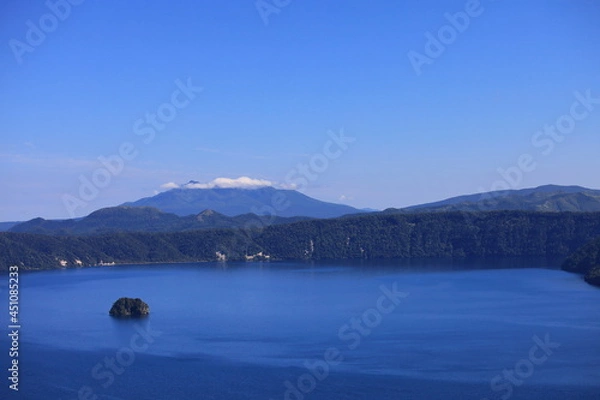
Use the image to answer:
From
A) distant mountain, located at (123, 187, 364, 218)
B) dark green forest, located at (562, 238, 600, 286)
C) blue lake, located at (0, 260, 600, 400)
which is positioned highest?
distant mountain, located at (123, 187, 364, 218)

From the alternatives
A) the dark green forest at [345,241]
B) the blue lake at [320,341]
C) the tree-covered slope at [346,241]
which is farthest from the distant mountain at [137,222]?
the blue lake at [320,341]

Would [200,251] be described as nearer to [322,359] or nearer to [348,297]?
[348,297]

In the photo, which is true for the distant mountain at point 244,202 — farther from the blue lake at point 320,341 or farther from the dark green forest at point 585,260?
the blue lake at point 320,341

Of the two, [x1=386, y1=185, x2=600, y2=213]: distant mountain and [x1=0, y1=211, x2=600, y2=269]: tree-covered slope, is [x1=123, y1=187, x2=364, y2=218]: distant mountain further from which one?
[x1=0, y1=211, x2=600, y2=269]: tree-covered slope

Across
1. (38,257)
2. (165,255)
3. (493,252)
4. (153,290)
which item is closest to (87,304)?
(153,290)

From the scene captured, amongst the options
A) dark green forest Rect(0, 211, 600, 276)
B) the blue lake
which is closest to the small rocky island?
the blue lake

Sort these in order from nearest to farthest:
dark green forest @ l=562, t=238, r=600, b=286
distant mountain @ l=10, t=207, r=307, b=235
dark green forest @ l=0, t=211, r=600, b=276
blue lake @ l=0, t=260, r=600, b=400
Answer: blue lake @ l=0, t=260, r=600, b=400, dark green forest @ l=562, t=238, r=600, b=286, dark green forest @ l=0, t=211, r=600, b=276, distant mountain @ l=10, t=207, r=307, b=235
